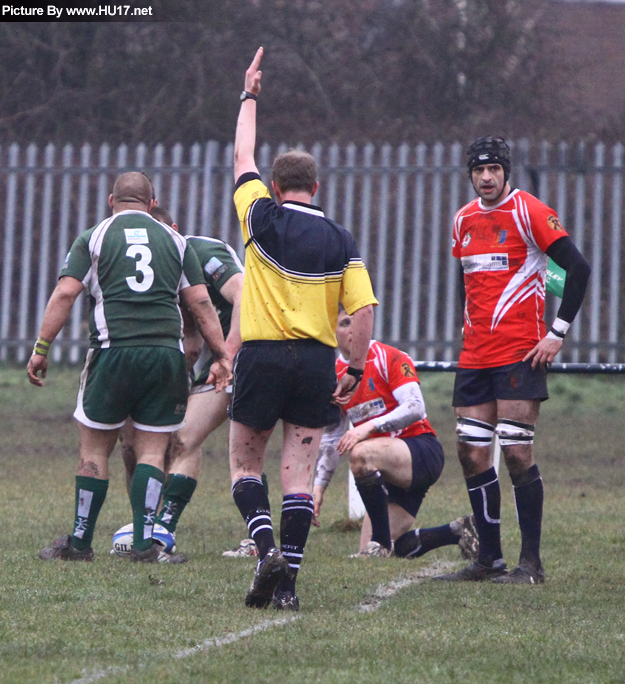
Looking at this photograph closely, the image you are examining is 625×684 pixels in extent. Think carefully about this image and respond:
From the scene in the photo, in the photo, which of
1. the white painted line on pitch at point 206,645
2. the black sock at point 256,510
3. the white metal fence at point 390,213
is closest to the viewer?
the white painted line on pitch at point 206,645

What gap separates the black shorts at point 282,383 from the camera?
4621 millimetres

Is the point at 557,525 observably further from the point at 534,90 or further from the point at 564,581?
the point at 534,90

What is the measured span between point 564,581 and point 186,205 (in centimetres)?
968

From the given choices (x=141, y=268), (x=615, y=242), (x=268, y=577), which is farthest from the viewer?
(x=615, y=242)

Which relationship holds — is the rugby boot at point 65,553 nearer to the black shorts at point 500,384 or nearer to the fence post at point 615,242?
the black shorts at point 500,384

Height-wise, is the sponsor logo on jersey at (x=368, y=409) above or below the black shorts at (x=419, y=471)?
above

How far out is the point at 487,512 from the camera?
548 cm

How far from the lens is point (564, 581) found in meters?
5.31

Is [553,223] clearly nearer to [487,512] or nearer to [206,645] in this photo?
[487,512]

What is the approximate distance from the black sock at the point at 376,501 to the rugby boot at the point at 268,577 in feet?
5.50

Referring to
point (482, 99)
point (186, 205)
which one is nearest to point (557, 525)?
point (186, 205)

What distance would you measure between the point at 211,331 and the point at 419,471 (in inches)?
60.1

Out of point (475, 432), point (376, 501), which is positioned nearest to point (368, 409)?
point (376, 501)

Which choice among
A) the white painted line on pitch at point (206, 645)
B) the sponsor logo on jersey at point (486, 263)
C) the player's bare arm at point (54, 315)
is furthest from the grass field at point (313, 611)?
the sponsor logo on jersey at point (486, 263)
